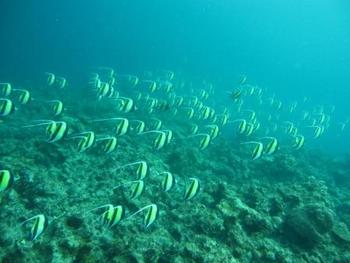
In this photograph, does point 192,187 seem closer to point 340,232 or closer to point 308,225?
point 308,225

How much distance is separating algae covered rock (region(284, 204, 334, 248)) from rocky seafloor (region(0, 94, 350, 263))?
0.02 m

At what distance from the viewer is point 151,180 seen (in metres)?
8.17

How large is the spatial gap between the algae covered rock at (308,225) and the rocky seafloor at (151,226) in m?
0.02

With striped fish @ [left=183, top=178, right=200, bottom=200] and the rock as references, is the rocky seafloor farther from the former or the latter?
striped fish @ [left=183, top=178, right=200, bottom=200]

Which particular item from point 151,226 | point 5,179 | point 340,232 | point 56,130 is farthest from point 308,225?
point 5,179

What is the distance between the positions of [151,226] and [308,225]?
2.99 meters

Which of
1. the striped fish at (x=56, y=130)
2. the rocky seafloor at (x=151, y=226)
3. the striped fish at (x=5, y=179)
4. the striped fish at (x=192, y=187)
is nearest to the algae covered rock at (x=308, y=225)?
the rocky seafloor at (x=151, y=226)

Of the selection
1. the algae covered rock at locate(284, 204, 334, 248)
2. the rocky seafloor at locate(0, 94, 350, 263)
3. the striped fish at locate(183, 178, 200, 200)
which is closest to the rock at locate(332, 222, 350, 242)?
the rocky seafloor at locate(0, 94, 350, 263)

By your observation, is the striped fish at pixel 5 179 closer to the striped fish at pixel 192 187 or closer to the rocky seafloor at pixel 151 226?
the rocky seafloor at pixel 151 226

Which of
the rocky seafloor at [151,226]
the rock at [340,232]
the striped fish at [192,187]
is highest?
the striped fish at [192,187]

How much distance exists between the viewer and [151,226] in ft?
20.4

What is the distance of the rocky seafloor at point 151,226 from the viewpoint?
5250mm

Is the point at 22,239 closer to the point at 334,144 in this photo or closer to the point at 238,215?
the point at 238,215

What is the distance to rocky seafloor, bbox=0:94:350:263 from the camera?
5.25 m
